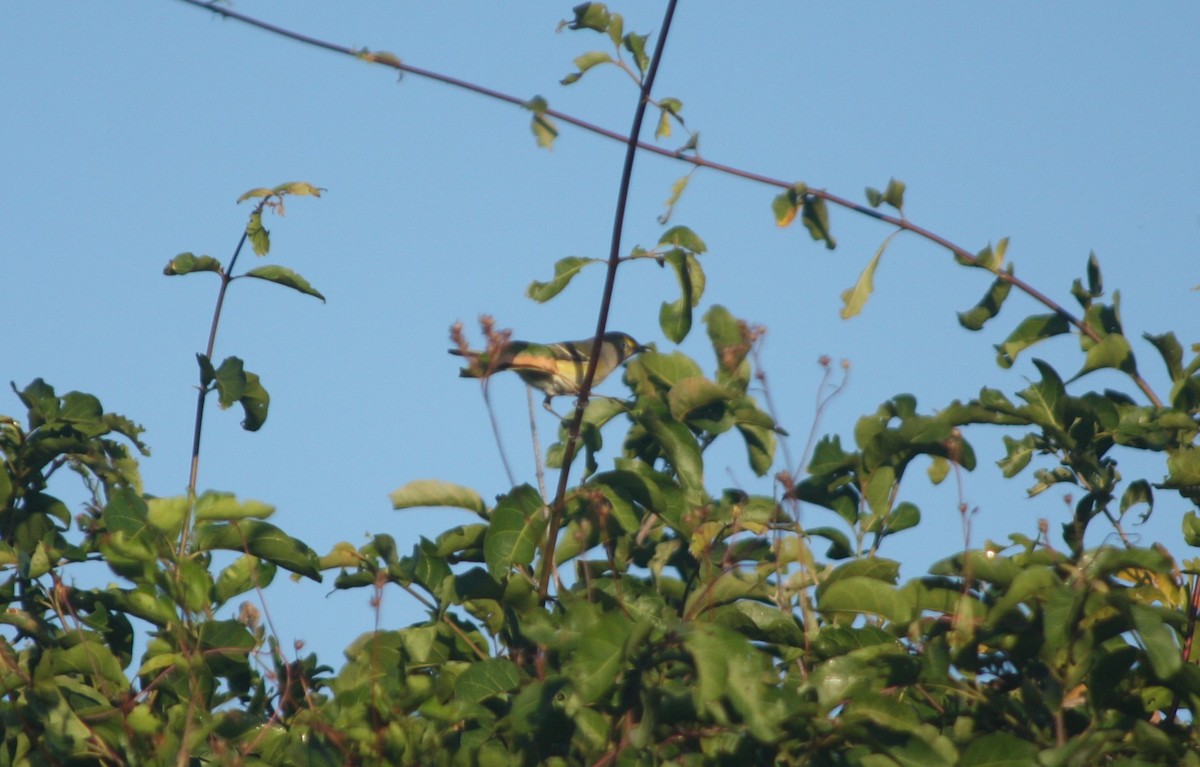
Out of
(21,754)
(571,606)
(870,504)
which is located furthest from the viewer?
(870,504)

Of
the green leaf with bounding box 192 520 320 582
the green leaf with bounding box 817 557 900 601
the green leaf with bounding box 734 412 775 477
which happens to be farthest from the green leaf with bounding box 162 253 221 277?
the green leaf with bounding box 817 557 900 601

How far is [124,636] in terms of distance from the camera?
2877 millimetres

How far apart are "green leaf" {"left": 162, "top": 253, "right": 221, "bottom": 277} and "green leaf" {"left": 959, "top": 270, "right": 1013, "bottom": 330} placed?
1.57 metres

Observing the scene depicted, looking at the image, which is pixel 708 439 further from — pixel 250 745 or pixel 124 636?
pixel 124 636

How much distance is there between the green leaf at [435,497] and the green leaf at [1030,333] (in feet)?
3.57

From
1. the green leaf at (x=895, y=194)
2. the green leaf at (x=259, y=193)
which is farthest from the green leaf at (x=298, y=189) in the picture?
the green leaf at (x=895, y=194)

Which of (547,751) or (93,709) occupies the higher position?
(93,709)

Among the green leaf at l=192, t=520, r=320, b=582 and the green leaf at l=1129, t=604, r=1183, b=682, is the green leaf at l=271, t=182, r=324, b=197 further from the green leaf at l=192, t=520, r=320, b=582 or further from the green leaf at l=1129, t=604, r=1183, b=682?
the green leaf at l=1129, t=604, r=1183, b=682

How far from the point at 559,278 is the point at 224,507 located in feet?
2.42

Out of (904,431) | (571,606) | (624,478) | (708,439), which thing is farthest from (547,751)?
(904,431)

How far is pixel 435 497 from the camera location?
106 inches

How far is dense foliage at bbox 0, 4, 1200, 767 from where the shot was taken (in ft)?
7.04

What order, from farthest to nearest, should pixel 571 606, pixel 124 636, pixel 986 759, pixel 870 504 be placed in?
1. pixel 124 636
2. pixel 870 504
3. pixel 571 606
4. pixel 986 759

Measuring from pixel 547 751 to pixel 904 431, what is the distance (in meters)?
0.87
